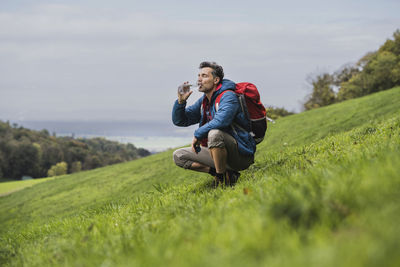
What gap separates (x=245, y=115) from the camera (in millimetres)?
5688

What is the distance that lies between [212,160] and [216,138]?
3.03ft

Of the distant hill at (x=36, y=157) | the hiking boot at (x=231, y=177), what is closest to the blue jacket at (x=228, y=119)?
the hiking boot at (x=231, y=177)

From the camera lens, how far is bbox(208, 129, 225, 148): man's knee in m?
5.43

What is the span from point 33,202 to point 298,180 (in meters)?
34.1

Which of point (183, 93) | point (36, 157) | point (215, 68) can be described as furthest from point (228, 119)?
point (36, 157)

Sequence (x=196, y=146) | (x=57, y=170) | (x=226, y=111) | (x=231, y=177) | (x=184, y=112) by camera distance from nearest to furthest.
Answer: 1. (x=226, y=111)
2. (x=196, y=146)
3. (x=231, y=177)
4. (x=184, y=112)
5. (x=57, y=170)

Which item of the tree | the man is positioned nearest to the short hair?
the man

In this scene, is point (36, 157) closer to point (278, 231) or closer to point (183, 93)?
point (183, 93)

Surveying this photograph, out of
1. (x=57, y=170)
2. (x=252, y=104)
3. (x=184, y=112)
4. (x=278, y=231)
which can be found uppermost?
(x=252, y=104)

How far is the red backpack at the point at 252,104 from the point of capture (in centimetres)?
558

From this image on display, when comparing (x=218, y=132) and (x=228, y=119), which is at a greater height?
(x=228, y=119)

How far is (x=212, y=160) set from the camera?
20.5ft

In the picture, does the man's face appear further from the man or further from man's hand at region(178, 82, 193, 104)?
man's hand at region(178, 82, 193, 104)

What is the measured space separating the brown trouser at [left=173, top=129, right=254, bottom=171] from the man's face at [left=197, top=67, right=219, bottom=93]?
34.6 inches
